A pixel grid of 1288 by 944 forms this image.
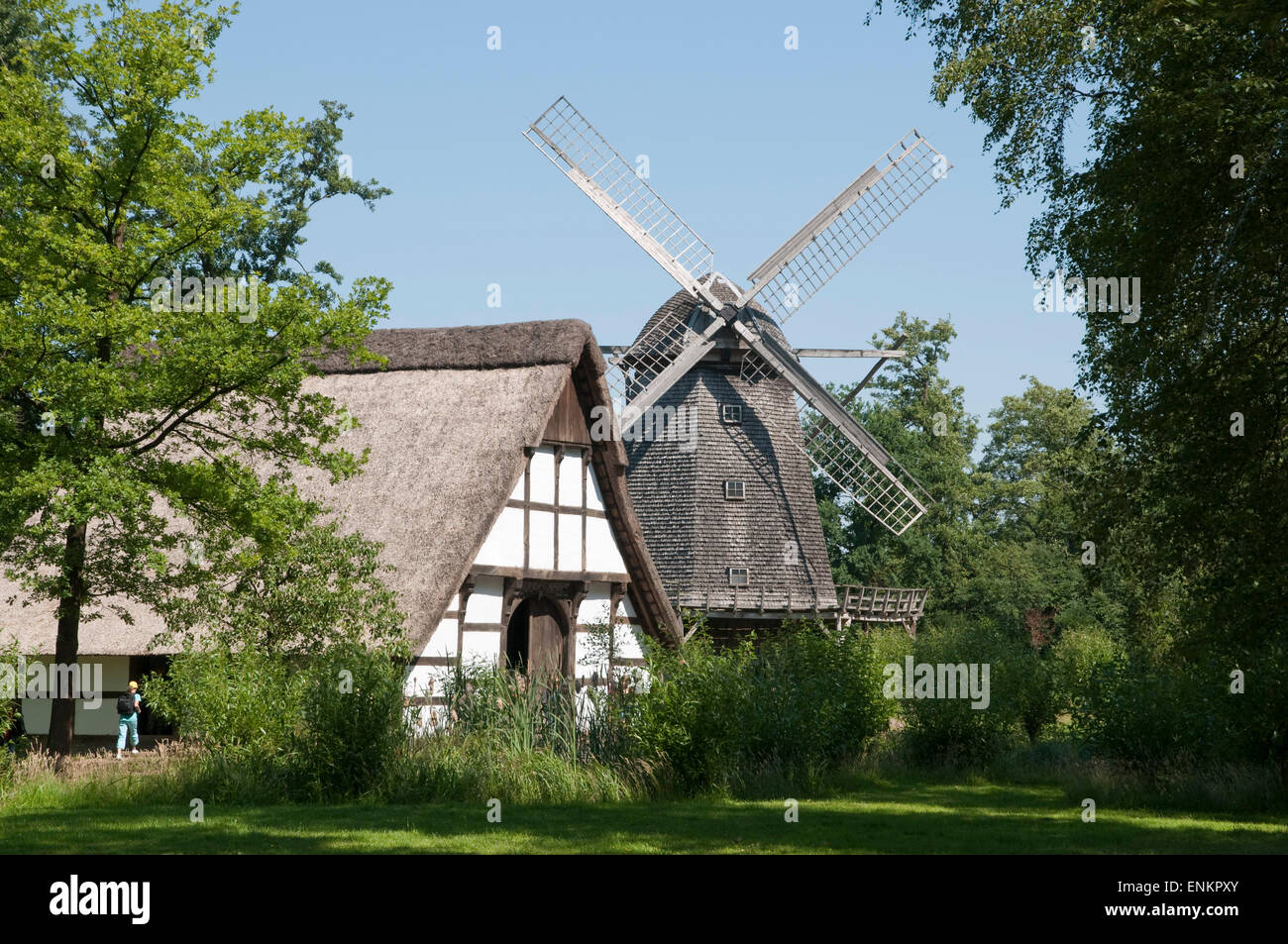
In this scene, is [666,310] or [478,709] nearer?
[478,709]

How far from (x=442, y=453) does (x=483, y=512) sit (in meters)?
2.16

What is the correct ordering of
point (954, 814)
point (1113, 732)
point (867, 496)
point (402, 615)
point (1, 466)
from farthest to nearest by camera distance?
point (867, 496) < point (402, 615) < point (1113, 732) < point (1, 466) < point (954, 814)

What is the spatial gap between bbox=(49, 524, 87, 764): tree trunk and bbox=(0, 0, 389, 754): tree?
0.09 ft

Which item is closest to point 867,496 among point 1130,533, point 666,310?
point 666,310

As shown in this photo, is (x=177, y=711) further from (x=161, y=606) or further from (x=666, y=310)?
(x=666, y=310)

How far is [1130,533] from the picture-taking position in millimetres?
20000

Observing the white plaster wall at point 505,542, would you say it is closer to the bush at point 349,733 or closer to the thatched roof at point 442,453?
the thatched roof at point 442,453

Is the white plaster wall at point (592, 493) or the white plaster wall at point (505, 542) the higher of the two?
the white plaster wall at point (592, 493)

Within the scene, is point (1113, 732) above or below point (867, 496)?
below

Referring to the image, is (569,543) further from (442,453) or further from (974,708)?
(974,708)

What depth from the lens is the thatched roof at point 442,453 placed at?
20531 mm

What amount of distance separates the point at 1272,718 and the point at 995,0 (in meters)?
11.2

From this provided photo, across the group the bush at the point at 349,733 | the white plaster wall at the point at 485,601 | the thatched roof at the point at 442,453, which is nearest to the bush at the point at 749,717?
the bush at the point at 349,733

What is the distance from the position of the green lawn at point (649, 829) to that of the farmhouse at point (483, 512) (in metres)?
5.34
